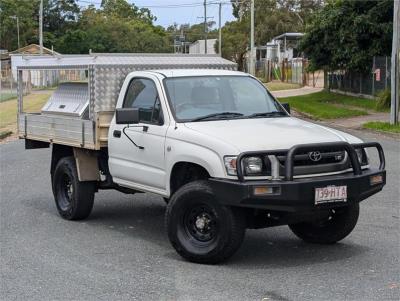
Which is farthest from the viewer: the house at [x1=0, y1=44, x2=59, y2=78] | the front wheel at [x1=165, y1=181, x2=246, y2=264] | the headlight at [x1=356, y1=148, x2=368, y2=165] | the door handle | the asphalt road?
Answer: the house at [x1=0, y1=44, x2=59, y2=78]

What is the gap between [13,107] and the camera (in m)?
36.3

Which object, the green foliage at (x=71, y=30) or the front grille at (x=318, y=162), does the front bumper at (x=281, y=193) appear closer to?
the front grille at (x=318, y=162)

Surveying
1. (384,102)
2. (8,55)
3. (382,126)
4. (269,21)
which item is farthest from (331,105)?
(269,21)

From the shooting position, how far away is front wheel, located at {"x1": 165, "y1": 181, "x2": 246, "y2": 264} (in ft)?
21.7

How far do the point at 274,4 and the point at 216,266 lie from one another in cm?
9360

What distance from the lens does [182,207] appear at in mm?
6941

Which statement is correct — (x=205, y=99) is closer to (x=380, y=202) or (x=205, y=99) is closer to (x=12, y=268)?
(x=12, y=268)

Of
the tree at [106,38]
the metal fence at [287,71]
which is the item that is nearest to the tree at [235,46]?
the tree at [106,38]

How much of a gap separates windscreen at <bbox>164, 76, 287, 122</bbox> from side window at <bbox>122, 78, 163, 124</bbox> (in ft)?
0.65

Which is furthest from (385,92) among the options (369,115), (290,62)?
(290,62)

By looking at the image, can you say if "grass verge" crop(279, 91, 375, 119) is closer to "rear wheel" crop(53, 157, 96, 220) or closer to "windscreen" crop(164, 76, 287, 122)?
"rear wheel" crop(53, 157, 96, 220)

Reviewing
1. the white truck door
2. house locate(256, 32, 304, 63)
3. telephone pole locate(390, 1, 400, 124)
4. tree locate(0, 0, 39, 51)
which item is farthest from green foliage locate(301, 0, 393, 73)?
tree locate(0, 0, 39, 51)

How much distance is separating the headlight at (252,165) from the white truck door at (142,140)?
4.06 ft

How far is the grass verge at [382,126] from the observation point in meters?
20.7
